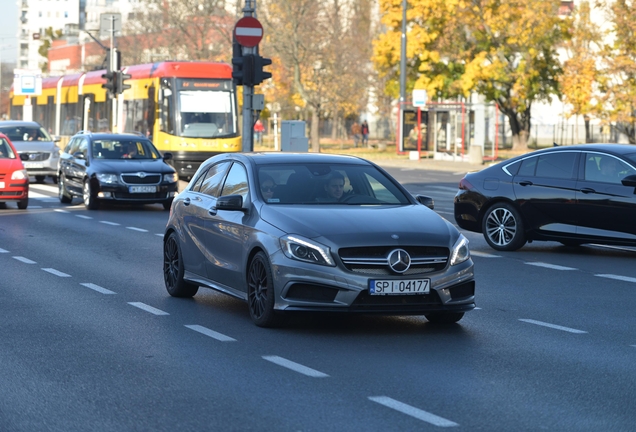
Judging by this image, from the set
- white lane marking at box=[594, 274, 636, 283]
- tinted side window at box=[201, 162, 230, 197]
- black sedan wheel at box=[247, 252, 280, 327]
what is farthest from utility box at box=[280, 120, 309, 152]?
black sedan wheel at box=[247, 252, 280, 327]

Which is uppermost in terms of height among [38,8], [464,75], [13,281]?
[38,8]

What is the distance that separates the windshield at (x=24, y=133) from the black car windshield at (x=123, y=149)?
9.90 metres

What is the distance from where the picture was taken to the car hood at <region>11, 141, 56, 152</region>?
114 feet

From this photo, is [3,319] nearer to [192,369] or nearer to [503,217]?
[192,369]

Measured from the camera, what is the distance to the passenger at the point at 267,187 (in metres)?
10.4

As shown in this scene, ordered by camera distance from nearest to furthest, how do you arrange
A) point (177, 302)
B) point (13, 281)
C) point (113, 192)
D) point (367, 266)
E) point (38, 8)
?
point (367, 266) → point (177, 302) → point (13, 281) → point (113, 192) → point (38, 8)

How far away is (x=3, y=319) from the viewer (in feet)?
34.1

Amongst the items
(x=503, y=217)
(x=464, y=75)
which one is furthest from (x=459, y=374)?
(x=464, y=75)

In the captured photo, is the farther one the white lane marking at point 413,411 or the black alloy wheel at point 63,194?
the black alloy wheel at point 63,194

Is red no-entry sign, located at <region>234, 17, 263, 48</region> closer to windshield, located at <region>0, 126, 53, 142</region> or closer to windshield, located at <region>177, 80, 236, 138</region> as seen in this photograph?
windshield, located at <region>177, 80, 236, 138</region>

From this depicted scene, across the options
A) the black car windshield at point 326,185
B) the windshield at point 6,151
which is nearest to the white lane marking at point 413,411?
the black car windshield at point 326,185

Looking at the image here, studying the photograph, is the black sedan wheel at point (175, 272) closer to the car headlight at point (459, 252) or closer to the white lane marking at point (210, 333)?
the white lane marking at point (210, 333)

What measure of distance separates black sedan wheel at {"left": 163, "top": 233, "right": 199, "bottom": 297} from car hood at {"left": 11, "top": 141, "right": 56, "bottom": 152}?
23.6m

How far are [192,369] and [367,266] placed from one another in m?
1.84
